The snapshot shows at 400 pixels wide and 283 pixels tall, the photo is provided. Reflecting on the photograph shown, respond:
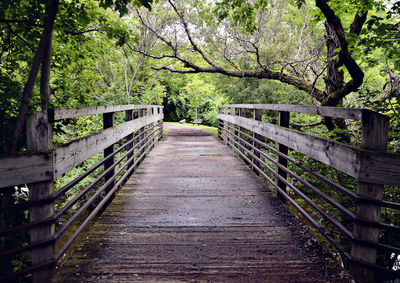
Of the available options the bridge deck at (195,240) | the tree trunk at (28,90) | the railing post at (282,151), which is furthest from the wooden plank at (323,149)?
the tree trunk at (28,90)

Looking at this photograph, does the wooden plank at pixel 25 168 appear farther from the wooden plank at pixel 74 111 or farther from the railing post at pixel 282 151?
the railing post at pixel 282 151

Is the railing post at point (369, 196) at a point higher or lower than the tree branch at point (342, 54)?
lower

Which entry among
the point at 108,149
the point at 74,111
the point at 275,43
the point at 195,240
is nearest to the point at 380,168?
the point at 195,240

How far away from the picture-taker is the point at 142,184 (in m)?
4.83

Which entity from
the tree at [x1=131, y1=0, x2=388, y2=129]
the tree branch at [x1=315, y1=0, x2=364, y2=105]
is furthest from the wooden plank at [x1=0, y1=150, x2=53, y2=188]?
the tree at [x1=131, y1=0, x2=388, y2=129]

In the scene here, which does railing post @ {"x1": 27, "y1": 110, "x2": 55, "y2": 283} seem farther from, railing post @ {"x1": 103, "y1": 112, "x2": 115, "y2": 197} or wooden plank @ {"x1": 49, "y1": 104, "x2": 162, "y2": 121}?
railing post @ {"x1": 103, "y1": 112, "x2": 115, "y2": 197}

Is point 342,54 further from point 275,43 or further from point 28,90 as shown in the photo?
point 28,90

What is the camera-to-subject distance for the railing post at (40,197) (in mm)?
2104

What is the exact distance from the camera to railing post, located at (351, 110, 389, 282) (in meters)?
2.04

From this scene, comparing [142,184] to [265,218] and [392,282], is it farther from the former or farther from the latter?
[392,282]

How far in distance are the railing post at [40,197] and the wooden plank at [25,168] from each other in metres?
0.07

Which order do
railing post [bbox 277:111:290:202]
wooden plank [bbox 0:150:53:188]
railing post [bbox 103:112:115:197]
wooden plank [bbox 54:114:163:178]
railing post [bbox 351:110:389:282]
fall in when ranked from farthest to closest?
railing post [bbox 277:111:290:202]
railing post [bbox 103:112:115:197]
wooden plank [bbox 54:114:163:178]
railing post [bbox 351:110:389:282]
wooden plank [bbox 0:150:53:188]

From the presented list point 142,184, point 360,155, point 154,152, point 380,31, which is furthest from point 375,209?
point 154,152

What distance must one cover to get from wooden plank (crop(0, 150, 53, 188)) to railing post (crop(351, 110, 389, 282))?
2465mm
